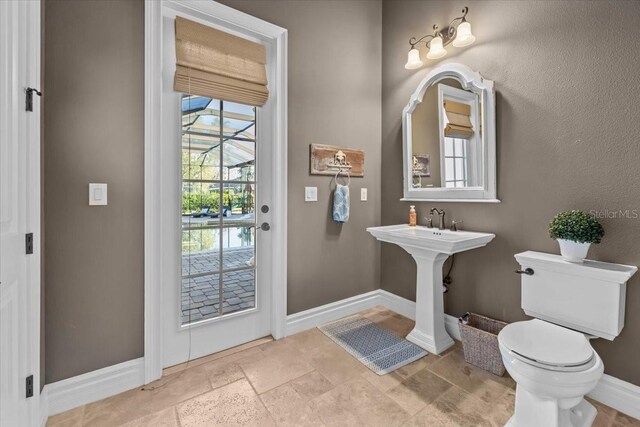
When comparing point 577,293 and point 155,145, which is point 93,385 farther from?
point 577,293

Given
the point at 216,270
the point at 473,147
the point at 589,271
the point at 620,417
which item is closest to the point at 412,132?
the point at 473,147

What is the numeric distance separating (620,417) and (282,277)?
2096 millimetres

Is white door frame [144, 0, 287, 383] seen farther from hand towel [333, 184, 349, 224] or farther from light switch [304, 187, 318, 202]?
hand towel [333, 184, 349, 224]

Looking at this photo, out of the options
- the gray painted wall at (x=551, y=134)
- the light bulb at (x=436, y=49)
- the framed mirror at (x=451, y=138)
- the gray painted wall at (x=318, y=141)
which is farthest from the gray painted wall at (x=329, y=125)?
the light bulb at (x=436, y=49)

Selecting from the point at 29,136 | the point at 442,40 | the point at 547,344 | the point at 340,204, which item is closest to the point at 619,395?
the point at 547,344

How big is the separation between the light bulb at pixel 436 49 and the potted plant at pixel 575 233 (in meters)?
1.48

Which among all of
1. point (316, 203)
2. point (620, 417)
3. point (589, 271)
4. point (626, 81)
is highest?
point (626, 81)

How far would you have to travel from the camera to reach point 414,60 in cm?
249

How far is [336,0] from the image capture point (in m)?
2.59

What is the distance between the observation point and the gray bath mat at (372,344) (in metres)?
2.02

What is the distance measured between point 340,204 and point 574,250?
1556 millimetres

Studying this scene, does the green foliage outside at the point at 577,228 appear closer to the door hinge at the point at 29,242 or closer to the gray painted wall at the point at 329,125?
the gray painted wall at the point at 329,125

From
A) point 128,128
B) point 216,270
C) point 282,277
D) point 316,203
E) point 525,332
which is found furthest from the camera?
point 316,203

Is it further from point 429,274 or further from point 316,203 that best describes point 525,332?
point 316,203
